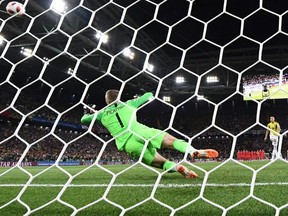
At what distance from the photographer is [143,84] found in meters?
16.6

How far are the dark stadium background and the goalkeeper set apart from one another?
169 centimetres

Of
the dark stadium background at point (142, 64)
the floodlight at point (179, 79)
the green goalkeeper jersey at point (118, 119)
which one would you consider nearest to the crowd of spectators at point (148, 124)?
the dark stadium background at point (142, 64)

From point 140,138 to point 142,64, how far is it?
1119cm

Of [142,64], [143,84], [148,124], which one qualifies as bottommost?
[148,124]

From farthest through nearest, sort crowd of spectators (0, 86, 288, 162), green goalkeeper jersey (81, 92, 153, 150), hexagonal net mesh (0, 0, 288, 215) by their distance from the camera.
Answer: crowd of spectators (0, 86, 288, 162) → green goalkeeper jersey (81, 92, 153, 150) → hexagonal net mesh (0, 0, 288, 215)

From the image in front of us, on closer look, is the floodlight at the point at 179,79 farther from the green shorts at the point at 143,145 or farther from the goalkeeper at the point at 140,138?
the green shorts at the point at 143,145

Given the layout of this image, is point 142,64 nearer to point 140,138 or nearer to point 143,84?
point 143,84

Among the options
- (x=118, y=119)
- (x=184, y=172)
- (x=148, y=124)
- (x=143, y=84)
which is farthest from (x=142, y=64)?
(x=184, y=172)

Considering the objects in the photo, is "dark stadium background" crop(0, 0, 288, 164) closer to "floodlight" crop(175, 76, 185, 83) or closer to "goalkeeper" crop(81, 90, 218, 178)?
"floodlight" crop(175, 76, 185, 83)

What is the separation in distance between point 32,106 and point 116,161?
524 cm

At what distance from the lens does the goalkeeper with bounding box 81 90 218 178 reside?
2.82 meters

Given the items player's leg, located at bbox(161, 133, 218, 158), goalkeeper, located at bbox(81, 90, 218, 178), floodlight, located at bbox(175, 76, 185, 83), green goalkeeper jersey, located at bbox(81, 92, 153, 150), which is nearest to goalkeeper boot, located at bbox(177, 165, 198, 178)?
goalkeeper, located at bbox(81, 90, 218, 178)

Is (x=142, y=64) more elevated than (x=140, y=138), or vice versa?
(x=140, y=138)

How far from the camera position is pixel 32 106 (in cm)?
1752
